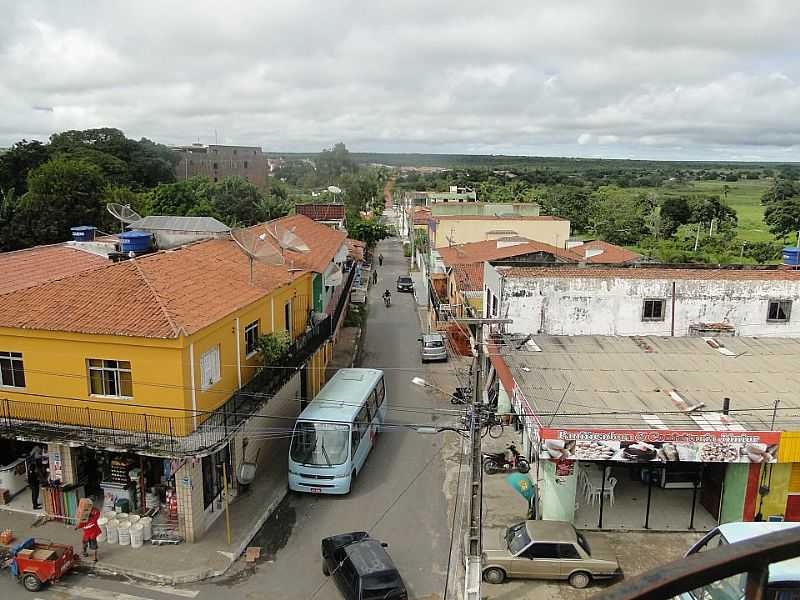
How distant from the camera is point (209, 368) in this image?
1577 centimetres

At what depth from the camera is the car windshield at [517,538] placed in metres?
13.8

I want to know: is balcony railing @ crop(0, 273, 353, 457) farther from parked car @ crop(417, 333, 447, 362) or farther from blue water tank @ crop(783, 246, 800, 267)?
blue water tank @ crop(783, 246, 800, 267)

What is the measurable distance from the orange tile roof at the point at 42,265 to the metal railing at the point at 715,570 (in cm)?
2005

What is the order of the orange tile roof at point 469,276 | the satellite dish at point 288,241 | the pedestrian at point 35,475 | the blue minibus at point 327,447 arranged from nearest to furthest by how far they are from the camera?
1. the pedestrian at point 35,475
2. the blue minibus at point 327,447
3. the satellite dish at point 288,241
4. the orange tile roof at point 469,276

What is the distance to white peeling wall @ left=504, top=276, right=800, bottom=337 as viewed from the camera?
66.7 ft

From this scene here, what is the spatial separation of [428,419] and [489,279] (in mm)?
5294

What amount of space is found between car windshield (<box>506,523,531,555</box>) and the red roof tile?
3598cm

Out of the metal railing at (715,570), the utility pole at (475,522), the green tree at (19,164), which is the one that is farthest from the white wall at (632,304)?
the green tree at (19,164)

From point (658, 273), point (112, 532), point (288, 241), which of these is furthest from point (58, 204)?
point (658, 273)

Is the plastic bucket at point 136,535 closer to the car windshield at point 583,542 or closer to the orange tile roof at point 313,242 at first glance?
the car windshield at point 583,542

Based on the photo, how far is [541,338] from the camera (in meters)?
20.7

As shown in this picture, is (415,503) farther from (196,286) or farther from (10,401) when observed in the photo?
(10,401)

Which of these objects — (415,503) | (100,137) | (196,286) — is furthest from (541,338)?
(100,137)

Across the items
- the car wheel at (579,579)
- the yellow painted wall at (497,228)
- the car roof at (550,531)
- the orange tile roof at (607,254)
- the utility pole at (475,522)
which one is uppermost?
the yellow painted wall at (497,228)
